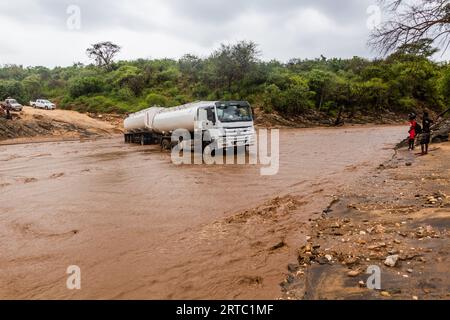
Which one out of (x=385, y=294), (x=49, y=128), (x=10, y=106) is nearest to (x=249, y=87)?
(x=49, y=128)

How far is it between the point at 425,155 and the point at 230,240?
10.9 m

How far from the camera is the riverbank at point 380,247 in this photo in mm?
4059

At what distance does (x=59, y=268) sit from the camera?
530 centimetres

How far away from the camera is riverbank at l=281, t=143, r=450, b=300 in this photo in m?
4.06

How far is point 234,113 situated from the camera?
54.4 feet

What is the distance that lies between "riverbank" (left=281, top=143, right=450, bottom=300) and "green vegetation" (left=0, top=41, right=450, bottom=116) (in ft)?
112

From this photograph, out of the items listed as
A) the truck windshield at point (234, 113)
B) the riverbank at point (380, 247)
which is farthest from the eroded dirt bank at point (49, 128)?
the riverbank at point (380, 247)

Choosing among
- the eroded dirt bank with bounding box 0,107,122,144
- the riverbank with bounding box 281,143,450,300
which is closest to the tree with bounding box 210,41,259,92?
the eroded dirt bank with bounding box 0,107,122,144

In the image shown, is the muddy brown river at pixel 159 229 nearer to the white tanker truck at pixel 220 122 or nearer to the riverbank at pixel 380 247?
the riverbank at pixel 380 247

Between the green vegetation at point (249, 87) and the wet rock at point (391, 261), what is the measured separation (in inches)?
1467

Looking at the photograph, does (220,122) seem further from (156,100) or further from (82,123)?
(156,100)

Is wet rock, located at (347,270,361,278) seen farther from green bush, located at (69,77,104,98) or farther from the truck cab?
green bush, located at (69,77,104,98)

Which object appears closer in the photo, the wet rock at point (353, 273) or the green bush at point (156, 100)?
the wet rock at point (353, 273)
